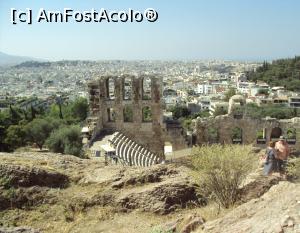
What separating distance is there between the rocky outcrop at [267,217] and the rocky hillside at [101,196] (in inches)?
19.0

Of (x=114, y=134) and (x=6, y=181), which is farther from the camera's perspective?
(x=114, y=134)

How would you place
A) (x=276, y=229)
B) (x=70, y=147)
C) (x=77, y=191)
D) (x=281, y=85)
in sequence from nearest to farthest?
(x=276, y=229) → (x=77, y=191) → (x=70, y=147) → (x=281, y=85)

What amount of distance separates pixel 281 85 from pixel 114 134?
296 ft

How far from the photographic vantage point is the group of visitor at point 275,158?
1049cm

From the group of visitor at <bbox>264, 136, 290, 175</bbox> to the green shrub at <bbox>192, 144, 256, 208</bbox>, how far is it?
2.12 ft

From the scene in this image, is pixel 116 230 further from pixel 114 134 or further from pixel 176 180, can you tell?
pixel 114 134

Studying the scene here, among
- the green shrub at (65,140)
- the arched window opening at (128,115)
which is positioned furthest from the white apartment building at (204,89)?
the green shrub at (65,140)

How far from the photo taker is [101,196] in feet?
28.9

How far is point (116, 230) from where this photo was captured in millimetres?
7703

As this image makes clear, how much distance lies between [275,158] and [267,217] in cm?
529

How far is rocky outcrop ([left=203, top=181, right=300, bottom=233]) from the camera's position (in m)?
5.07

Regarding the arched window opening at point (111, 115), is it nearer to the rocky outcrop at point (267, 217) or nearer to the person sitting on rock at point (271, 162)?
the person sitting on rock at point (271, 162)

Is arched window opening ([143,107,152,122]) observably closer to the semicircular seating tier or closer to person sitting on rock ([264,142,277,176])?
the semicircular seating tier

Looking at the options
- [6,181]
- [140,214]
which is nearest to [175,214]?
Result: [140,214]
